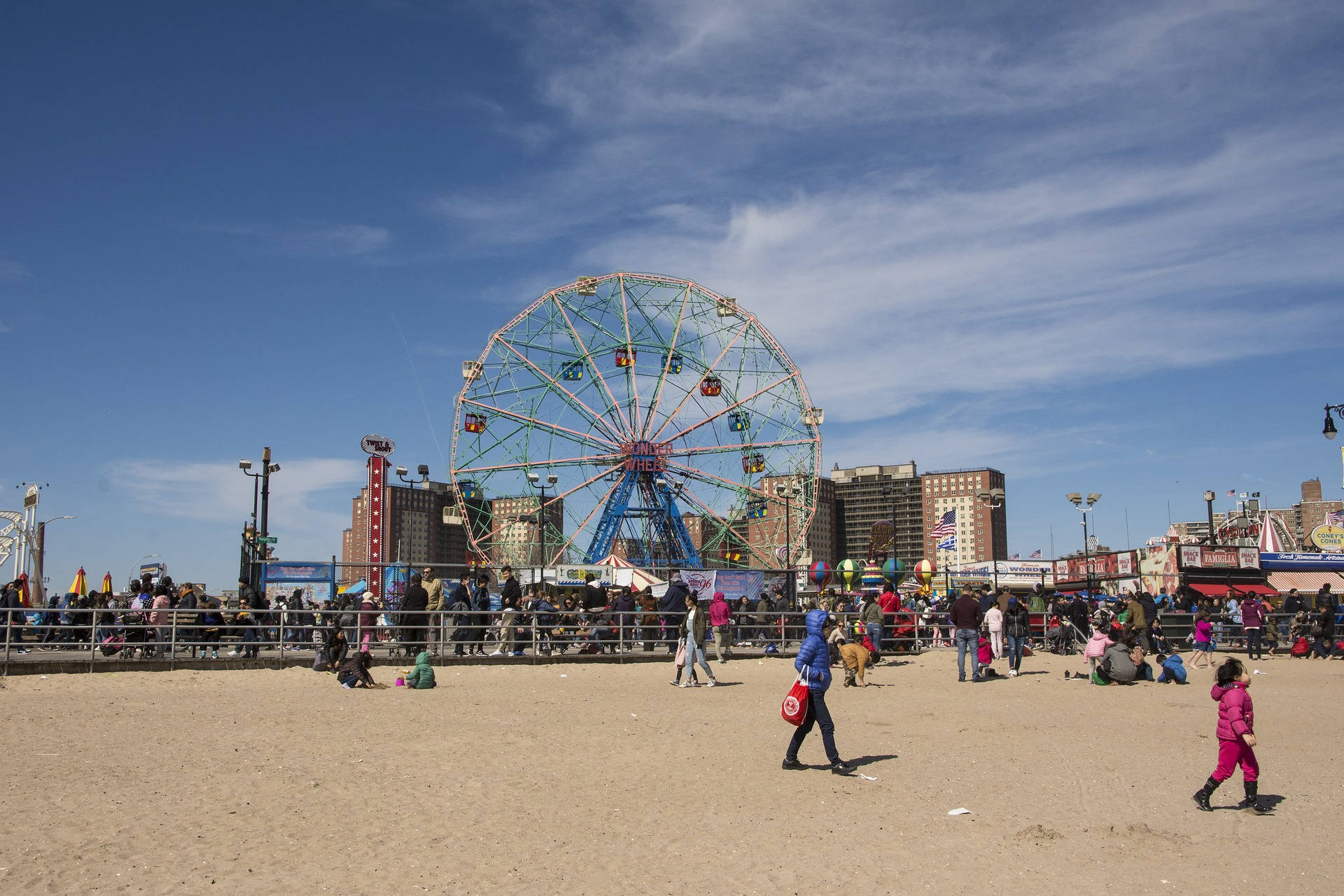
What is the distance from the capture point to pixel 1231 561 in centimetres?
4322

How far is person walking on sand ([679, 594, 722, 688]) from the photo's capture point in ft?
58.3

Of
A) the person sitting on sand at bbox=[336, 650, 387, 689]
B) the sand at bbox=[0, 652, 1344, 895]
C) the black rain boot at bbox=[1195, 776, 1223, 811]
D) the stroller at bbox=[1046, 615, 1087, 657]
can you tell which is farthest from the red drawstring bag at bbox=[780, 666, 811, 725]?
the stroller at bbox=[1046, 615, 1087, 657]

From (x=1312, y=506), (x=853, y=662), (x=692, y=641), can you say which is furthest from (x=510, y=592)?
(x=1312, y=506)

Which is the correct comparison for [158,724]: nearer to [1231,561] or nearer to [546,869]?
[546,869]

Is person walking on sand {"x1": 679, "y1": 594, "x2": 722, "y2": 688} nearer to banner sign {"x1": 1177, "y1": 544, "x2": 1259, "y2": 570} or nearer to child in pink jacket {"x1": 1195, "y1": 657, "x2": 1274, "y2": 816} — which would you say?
child in pink jacket {"x1": 1195, "y1": 657, "x2": 1274, "y2": 816}

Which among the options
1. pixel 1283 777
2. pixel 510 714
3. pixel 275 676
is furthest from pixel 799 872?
pixel 275 676

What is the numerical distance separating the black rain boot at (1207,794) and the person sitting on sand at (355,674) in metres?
12.1

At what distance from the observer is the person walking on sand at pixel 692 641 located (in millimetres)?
17766

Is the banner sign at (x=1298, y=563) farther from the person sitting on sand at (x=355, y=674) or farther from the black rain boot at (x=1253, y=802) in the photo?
the black rain boot at (x=1253, y=802)

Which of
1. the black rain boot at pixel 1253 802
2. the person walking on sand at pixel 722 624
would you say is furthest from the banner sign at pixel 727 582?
the black rain boot at pixel 1253 802

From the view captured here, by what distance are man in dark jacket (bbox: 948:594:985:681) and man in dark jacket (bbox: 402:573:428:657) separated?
990 centimetres

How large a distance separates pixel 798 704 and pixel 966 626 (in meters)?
9.55

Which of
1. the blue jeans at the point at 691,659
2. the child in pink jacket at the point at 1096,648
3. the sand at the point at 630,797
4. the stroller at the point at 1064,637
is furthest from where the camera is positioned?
the stroller at the point at 1064,637

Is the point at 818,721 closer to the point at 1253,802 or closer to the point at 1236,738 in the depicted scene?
the point at 1236,738
